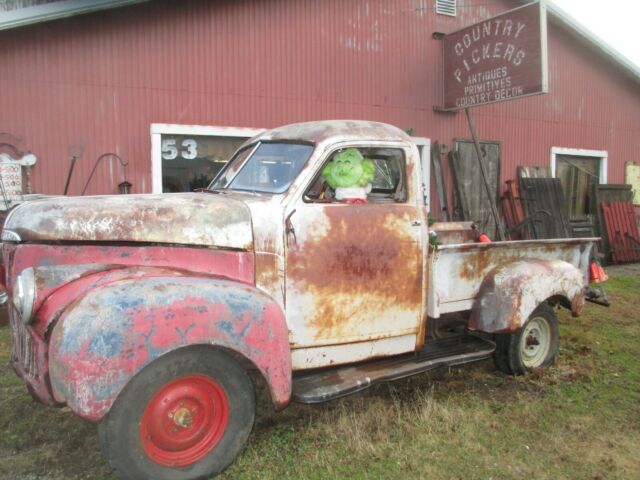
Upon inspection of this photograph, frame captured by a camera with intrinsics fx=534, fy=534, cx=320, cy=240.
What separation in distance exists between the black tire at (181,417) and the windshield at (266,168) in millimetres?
1280

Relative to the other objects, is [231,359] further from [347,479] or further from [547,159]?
[547,159]

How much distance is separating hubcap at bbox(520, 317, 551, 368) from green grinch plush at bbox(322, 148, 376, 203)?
2044 mm

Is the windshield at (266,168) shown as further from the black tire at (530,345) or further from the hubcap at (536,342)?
the hubcap at (536,342)

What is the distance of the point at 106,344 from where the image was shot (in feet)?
8.55

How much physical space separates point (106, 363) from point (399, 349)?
212 cm

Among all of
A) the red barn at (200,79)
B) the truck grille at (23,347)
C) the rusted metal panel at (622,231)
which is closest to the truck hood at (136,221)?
the truck grille at (23,347)

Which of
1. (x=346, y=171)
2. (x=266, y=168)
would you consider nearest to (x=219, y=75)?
(x=266, y=168)

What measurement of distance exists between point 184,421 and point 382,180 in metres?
2.31

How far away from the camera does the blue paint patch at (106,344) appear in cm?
259

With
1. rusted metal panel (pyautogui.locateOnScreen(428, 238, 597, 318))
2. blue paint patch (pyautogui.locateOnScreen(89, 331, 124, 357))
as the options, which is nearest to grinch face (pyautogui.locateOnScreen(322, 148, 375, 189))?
rusted metal panel (pyautogui.locateOnScreen(428, 238, 597, 318))

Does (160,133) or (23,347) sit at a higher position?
(160,133)

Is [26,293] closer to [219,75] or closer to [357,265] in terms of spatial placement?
[357,265]

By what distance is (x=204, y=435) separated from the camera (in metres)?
3.02

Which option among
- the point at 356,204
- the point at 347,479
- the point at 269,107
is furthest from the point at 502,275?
the point at 269,107
